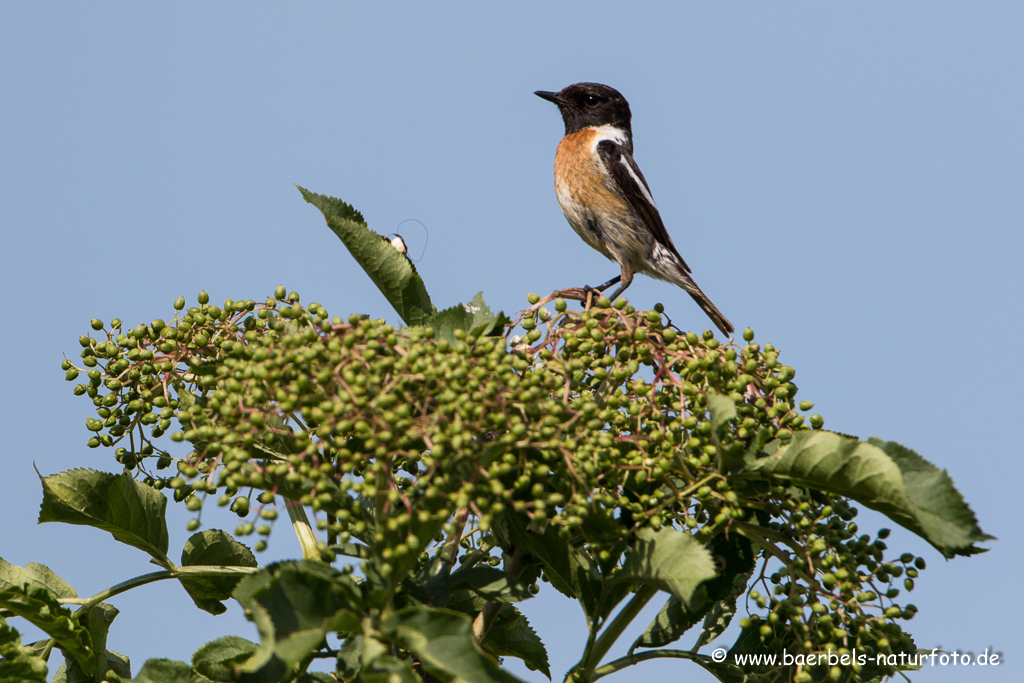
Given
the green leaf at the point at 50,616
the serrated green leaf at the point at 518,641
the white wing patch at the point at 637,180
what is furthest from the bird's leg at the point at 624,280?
the green leaf at the point at 50,616

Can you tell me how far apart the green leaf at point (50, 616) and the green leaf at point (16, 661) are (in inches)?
3.1

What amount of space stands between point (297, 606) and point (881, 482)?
168cm

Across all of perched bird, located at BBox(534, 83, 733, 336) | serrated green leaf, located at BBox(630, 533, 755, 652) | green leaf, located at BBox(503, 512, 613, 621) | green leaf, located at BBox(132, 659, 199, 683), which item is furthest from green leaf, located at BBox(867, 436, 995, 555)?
perched bird, located at BBox(534, 83, 733, 336)

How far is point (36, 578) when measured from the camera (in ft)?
11.8

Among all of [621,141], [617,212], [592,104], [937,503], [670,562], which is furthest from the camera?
[592,104]

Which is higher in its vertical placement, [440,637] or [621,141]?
[621,141]

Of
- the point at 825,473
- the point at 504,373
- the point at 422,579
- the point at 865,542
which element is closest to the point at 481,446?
the point at 504,373

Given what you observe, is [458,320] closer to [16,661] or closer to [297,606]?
[297,606]

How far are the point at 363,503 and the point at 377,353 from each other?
66 cm

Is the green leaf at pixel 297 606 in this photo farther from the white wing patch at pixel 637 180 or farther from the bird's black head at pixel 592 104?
the bird's black head at pixel 592 104

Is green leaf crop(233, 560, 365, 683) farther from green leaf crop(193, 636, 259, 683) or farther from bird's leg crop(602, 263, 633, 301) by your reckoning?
bird's leg crop(602, 263, 633, 301)

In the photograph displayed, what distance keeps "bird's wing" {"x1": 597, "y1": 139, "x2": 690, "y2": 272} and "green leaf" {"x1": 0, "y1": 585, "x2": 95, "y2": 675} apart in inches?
255

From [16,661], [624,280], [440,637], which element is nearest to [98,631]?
[16,661]

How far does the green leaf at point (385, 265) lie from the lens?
3463 mm
